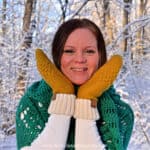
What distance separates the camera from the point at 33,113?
1131mm

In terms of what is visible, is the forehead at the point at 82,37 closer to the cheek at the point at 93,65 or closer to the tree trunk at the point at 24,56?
the cheek at the point at 93,65

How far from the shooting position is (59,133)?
1.07 meters

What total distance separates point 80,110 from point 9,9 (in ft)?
13.2

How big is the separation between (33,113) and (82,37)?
0.24m

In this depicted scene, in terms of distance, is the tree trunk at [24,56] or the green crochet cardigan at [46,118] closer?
the green crochet cardigan at [46,118]

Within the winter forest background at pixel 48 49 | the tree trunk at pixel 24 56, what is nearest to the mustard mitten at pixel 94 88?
the winter forest background at pixel 48 49

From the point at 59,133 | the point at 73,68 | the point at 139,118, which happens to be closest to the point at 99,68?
the point at 73,68

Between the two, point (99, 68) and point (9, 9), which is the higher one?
point (9, 9)

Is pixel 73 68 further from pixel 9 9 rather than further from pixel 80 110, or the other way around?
pixel 9 9

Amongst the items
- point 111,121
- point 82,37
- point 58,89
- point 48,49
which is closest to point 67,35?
point 82,37

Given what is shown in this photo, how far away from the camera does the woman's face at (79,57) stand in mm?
1073

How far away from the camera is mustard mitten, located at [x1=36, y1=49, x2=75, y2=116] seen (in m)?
1.08

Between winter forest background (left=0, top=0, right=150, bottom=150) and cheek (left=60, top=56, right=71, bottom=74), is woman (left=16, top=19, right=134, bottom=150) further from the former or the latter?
winter forest background (left=0, top=0, right=150, bottom=150)

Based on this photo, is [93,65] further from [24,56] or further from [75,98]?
[24,56]
